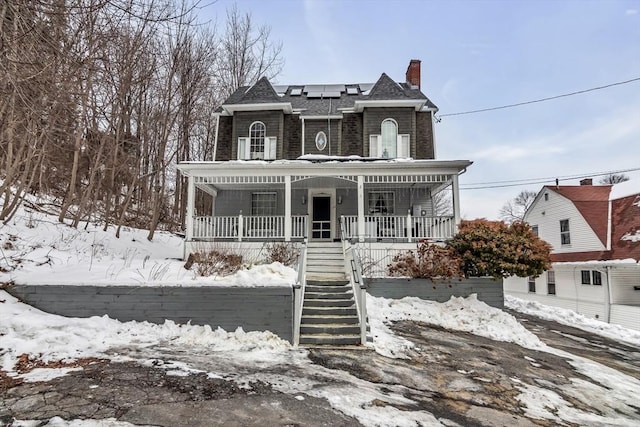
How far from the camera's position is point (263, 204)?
50.9ft

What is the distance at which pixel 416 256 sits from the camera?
11.8 m

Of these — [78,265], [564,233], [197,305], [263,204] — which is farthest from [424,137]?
[78,265]

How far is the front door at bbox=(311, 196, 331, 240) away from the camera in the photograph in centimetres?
1529

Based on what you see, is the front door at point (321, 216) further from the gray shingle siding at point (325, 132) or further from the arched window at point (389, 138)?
the arched window at point (389, 138)

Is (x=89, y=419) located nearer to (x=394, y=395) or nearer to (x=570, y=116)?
(x=394, y=395)

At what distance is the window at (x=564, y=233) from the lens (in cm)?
1959

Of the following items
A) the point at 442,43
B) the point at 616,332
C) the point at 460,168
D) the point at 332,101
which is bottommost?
the point at 616,332

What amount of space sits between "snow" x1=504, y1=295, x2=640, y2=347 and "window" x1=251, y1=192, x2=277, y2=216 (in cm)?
1234

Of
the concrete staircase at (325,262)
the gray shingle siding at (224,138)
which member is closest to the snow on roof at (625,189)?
the concrete staircase at (325,262)

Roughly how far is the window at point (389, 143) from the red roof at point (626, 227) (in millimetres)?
10474

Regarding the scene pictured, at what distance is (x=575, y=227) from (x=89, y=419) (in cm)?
2206

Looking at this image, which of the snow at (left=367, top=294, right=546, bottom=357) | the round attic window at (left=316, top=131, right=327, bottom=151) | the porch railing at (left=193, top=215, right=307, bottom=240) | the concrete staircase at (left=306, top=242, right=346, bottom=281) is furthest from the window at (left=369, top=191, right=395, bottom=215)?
the snow at (left=367, top=294, right=546, bottom=357)

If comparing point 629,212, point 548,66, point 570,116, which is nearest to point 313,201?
point 548,66

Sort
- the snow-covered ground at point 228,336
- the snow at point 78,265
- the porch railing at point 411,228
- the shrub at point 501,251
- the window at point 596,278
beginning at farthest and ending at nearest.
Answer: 1. the window at point 596,278
2. the porch railing at point 411,228
3. the shrub at point 501,251
4. the snow at point 78,265
5. the snow-covered ground at point 228,336
